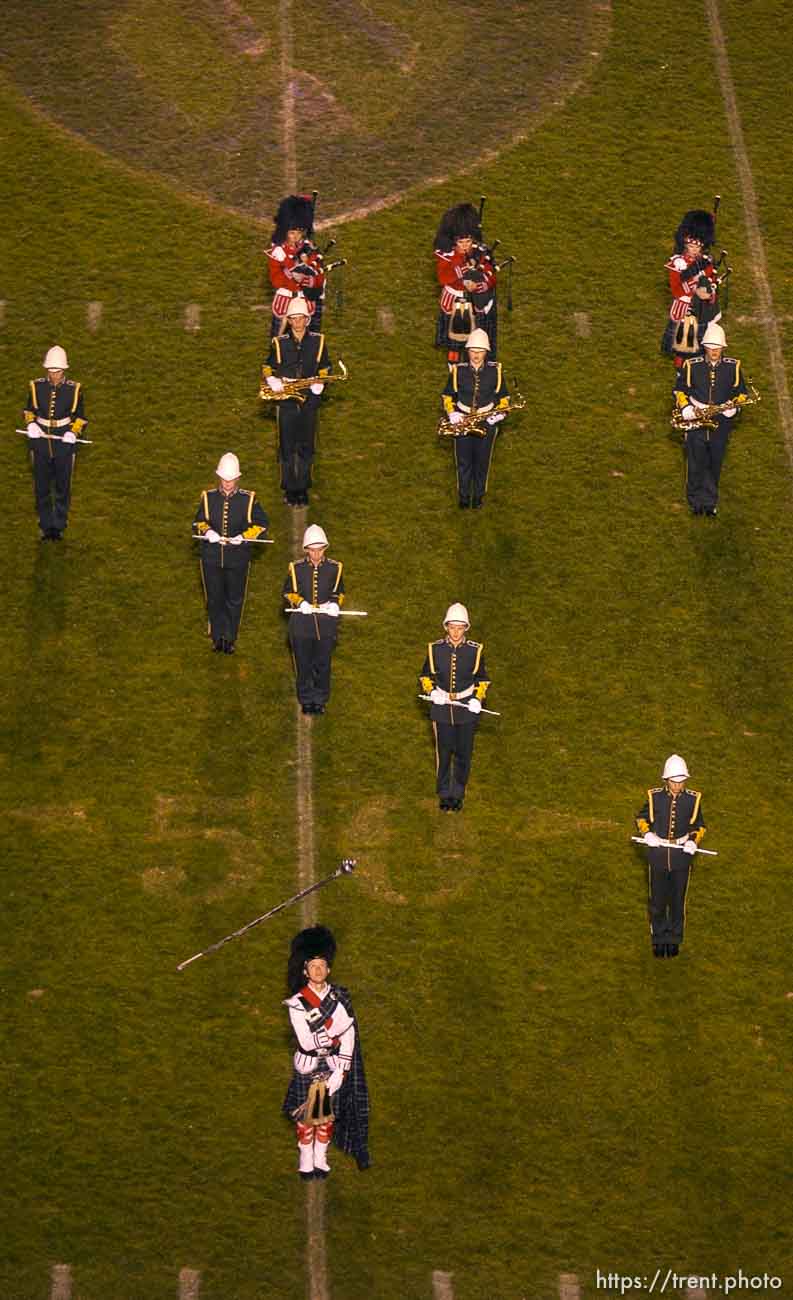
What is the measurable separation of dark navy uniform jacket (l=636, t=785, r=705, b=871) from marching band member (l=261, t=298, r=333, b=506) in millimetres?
5990

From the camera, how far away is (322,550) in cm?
2408

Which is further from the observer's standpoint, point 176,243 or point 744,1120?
point 176,243

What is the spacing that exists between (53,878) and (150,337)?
757 centimetres

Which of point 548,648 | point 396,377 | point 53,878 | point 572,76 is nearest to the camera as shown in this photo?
point 53,878

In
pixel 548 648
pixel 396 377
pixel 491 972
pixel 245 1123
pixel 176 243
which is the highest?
pixel 176 243

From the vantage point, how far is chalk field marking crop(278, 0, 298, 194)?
31828 mm

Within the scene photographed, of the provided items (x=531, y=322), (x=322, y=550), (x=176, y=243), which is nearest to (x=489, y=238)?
(x=531, y=322)

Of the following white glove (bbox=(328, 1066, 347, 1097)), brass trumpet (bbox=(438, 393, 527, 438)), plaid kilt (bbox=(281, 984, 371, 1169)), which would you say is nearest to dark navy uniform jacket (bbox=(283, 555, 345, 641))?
brass trumpet (bbox=(438, 393, 527, 438))

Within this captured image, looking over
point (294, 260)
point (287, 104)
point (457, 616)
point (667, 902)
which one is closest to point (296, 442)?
point (294, 260)

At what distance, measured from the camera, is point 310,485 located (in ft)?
89.8

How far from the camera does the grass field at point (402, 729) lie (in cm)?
2175

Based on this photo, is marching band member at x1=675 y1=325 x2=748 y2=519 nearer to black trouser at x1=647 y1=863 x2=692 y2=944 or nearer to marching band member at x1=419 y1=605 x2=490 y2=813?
marching band member at x1=419 y1=605 x2=490 y2=813

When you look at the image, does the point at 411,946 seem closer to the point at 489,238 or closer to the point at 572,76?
the point at 489,238

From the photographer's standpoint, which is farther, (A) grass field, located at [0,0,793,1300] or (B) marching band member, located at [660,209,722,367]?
(B) marching band member, located at [660,209,722,367]
